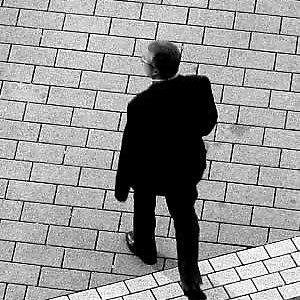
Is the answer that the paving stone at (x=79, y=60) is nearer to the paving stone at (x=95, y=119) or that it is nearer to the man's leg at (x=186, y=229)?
the paving stone at (x=95, y=119)

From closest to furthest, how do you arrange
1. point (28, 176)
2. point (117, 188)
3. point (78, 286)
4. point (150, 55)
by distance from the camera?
point (150, 55) → point (117, 188) → point (78, 286) → point (28, 176)

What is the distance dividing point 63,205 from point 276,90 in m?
2.00

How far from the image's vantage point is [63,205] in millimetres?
7727

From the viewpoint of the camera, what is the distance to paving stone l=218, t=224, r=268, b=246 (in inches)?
298

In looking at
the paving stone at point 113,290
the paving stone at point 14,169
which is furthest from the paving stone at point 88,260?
the paving stone at point 14,169

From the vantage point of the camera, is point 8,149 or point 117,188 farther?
point 8,149

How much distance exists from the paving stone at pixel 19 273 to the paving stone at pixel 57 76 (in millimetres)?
1653

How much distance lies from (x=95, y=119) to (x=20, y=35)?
108 centimetres

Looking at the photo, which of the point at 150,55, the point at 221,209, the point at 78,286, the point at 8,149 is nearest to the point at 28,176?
the point at 8,149

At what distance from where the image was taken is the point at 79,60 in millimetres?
8430

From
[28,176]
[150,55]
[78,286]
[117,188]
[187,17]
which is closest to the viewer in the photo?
[150,55]

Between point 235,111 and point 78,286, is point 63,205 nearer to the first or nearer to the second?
point 78,286

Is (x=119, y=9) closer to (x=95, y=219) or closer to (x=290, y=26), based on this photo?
(x=290, y=26)

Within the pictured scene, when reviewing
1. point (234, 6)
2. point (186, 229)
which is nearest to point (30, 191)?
point (186, 229)
